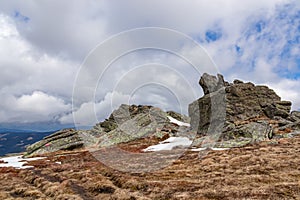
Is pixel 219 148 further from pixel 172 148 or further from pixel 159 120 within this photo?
pixel 159 120

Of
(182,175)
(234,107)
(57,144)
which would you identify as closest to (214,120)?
(234,107)

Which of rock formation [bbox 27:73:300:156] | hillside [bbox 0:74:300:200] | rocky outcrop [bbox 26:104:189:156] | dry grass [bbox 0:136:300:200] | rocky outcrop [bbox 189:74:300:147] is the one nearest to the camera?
dry grass [bbox 0:136:300:200]

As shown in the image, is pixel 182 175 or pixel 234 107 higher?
pixel 234 107

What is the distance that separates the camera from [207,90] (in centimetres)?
8750

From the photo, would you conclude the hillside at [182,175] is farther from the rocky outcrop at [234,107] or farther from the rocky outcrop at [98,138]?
the rocky outcrop at [234,107]

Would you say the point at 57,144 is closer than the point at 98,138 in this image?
Yes

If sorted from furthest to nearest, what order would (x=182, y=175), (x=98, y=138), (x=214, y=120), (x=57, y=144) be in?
(x=98, y=138)
(x=214, y=120)
(x=57, y=144)
(x=182, y=175)

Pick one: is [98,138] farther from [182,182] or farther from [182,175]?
[182,182]

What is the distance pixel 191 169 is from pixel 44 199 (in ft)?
57.0

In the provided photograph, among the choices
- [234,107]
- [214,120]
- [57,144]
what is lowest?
[57,144]

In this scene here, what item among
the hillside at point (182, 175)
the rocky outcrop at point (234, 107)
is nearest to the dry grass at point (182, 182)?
the hillside at point (182, 175)

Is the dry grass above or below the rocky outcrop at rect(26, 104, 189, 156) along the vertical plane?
below

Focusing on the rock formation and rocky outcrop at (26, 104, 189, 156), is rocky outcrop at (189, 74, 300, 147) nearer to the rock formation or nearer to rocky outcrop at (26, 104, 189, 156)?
the rock formation

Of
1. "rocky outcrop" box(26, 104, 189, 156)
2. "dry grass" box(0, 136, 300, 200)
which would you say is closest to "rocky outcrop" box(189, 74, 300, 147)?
"rocky outcrop" box(26, 104, 189, 156)
